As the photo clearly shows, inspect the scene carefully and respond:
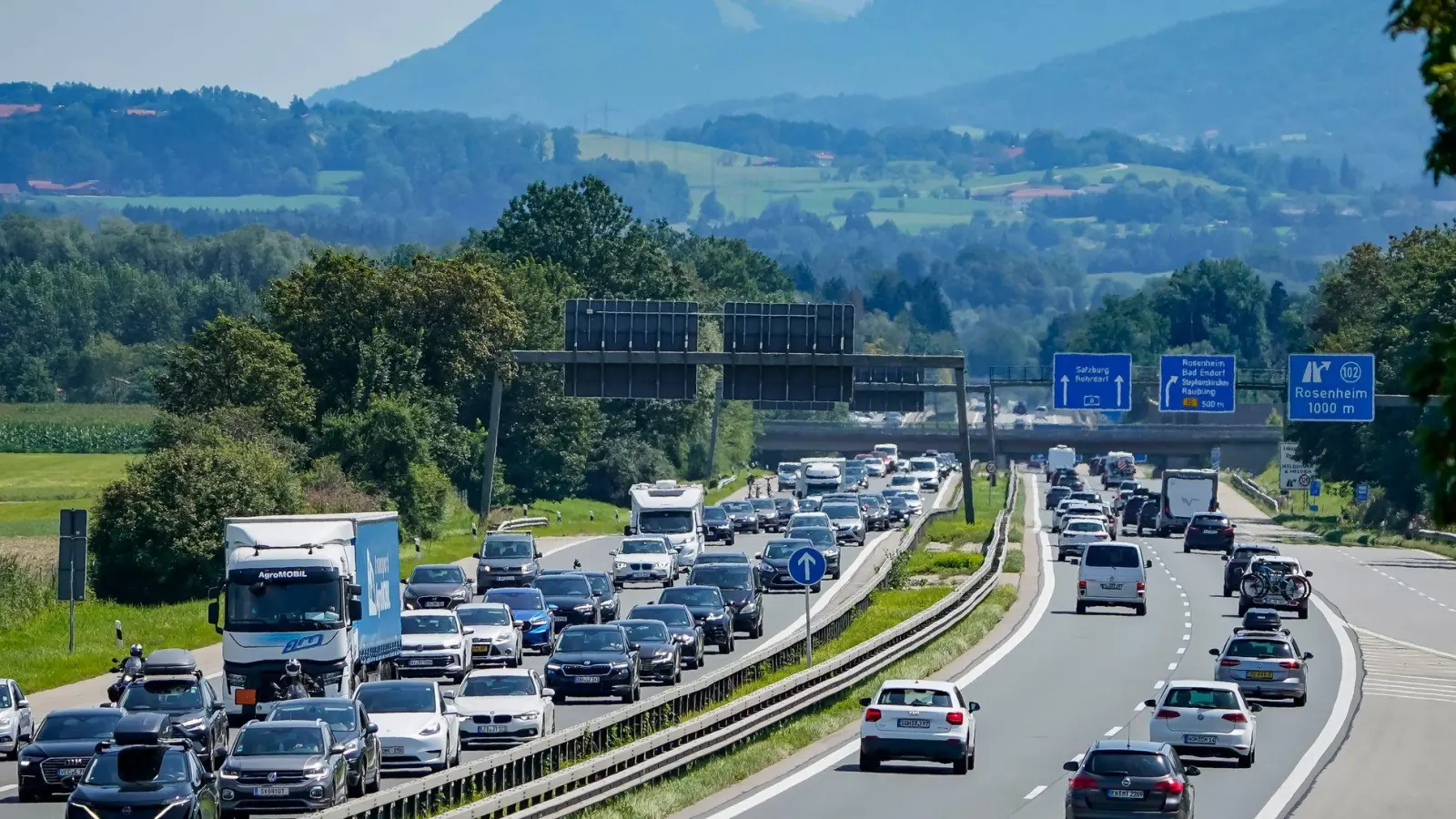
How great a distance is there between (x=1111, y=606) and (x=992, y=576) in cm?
345

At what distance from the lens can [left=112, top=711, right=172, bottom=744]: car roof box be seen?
25.9 meters

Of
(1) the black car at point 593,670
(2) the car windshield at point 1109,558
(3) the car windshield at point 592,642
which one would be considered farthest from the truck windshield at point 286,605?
(2) the car windshield at point 1109,558

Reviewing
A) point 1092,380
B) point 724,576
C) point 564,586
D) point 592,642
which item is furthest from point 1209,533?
point 592,642

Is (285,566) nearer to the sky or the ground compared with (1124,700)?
nearer to the sky

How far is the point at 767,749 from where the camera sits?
31125 mm

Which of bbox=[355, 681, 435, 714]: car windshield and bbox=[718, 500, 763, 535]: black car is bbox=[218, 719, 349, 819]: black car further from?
bbox=[718, 500, 763, 535]: black car

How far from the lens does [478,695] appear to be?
32.0 m

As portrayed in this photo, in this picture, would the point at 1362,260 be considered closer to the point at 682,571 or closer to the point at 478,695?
the point at 682,571

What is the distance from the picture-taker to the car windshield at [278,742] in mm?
25344

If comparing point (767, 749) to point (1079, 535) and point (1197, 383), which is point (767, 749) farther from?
point (1197, 383)

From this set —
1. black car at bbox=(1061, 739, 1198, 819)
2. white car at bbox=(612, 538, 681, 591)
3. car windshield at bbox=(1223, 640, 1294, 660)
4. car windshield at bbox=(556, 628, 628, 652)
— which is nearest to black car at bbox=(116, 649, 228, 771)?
car windshield at bbox=(556, 628, 628, 652)

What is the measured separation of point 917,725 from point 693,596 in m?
18.0

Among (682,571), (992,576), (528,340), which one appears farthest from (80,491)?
(992,576)

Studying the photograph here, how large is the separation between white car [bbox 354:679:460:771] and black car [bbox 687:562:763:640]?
19.5 meters
